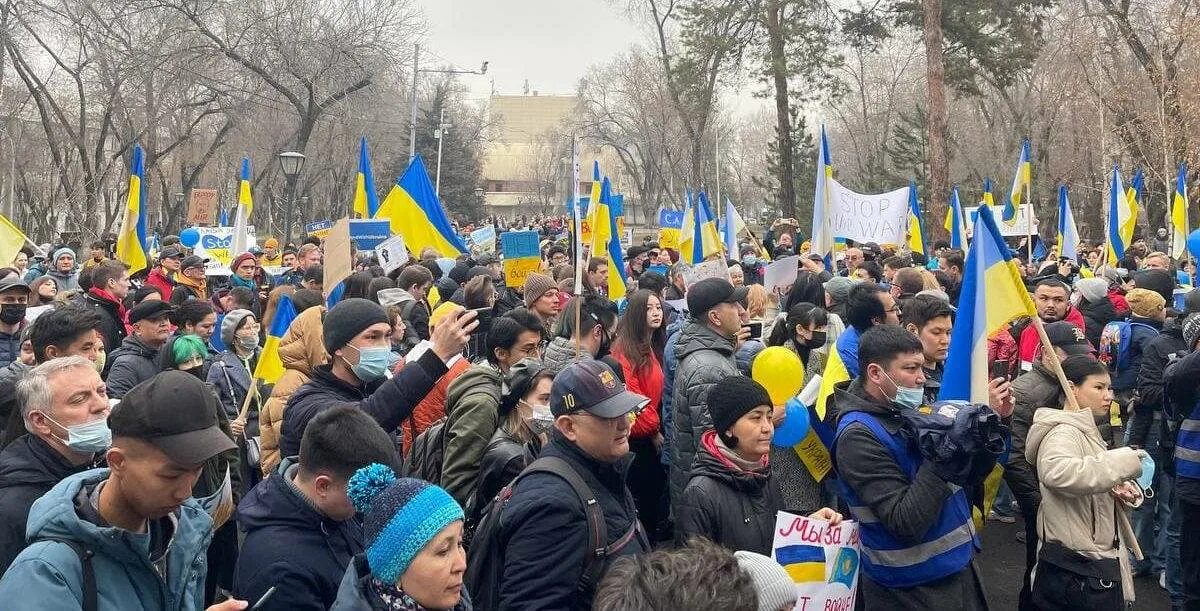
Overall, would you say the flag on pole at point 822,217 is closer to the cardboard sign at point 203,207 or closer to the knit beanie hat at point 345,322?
the knit beanie hat at point 345,322

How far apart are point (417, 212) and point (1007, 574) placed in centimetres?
689

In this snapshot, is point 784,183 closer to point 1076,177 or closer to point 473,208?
point 1076,177

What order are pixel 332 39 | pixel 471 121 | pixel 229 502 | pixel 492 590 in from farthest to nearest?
1. pixel 471 121
2. pixel 332 39
3. pixel 229 502
4. pixel 492 590

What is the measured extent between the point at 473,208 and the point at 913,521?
61.2 meters

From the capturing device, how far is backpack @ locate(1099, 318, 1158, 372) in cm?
827

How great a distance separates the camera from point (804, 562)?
168 inches

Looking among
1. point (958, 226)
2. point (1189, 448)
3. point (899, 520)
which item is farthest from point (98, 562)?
point (958, 226)

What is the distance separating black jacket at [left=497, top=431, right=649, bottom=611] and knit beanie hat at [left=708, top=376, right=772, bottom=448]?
88 cm

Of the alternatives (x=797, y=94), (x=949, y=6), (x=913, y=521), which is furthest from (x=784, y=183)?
(x=913, y=521)

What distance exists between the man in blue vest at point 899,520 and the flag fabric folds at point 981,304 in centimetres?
48

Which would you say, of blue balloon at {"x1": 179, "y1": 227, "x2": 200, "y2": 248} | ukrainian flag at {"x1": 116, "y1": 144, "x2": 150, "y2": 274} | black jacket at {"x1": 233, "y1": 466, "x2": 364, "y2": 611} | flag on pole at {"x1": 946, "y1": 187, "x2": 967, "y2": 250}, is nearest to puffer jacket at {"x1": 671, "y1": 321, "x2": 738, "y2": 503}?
black jacket at {"x1": 233, "y1": 466, "x2": 364, "y2": 611}

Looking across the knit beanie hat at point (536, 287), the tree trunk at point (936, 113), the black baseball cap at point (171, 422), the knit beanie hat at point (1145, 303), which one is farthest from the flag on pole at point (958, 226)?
the black baseball cap at point (171, 422)

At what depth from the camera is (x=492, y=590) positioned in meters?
3.57

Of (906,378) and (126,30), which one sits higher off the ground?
(126,30)
